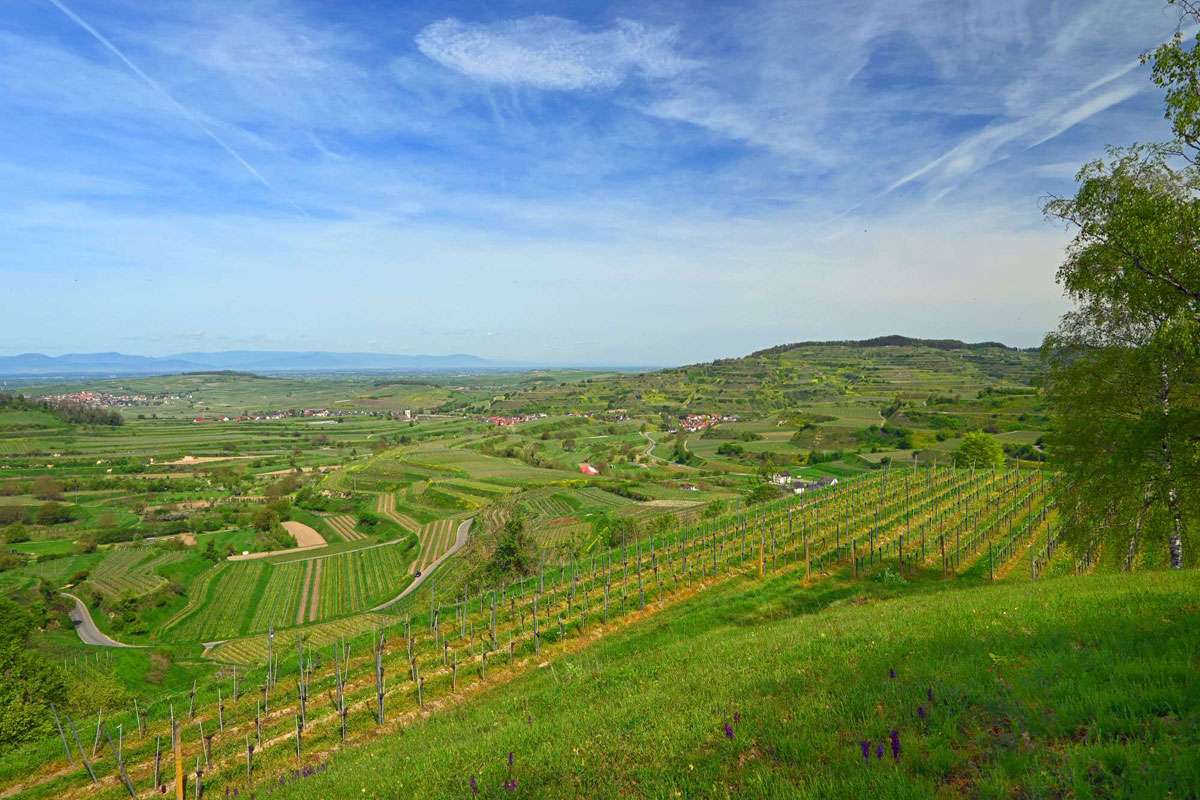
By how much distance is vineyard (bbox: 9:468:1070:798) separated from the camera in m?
16.1

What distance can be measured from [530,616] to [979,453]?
69.3 m

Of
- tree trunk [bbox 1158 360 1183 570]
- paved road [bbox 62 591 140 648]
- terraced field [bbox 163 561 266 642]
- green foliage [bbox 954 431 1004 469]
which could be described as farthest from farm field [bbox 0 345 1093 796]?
green foliage [bbox 954 431 1004 469]

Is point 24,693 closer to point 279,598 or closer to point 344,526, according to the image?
point 279,598

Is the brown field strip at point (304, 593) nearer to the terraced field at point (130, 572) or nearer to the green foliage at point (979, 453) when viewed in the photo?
the terraced field at point (130, 572)

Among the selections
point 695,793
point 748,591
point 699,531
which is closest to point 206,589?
point 699,531

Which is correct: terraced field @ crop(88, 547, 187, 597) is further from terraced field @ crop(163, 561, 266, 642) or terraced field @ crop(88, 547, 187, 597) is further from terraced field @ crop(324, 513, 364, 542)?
terraced field @ crop(324, 513, 364, 542)

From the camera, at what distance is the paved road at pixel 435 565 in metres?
66.7

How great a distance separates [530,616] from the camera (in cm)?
2617

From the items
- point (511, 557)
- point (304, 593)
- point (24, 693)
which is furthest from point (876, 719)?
point (304, 593)

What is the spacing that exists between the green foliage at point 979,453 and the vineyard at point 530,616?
66.2 feet

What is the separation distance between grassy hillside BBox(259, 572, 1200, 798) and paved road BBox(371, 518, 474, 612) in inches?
2306

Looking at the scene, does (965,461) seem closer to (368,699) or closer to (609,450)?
(368,699)

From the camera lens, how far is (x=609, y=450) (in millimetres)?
156375

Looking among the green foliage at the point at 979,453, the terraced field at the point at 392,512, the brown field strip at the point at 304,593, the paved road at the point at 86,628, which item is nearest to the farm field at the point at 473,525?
the brown field strip at the point at 304,593
